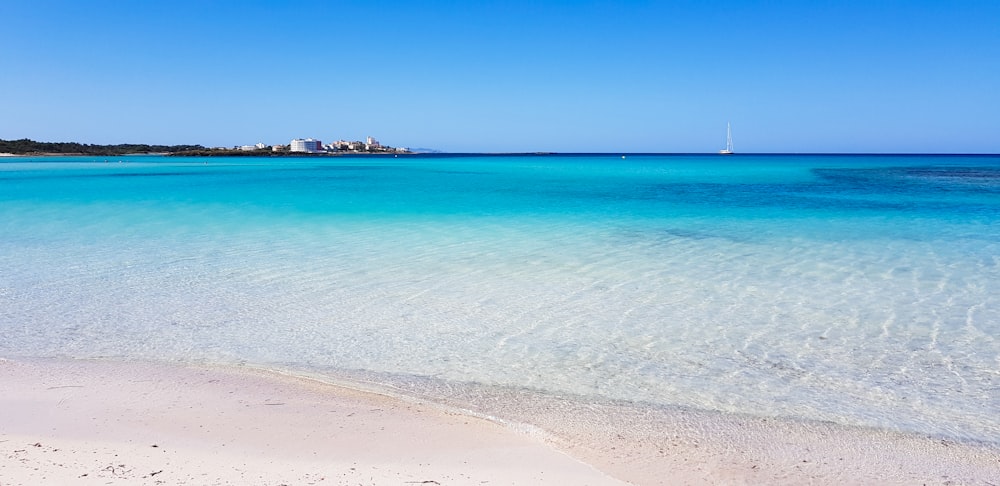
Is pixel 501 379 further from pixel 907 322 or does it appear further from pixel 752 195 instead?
pixel 752 195

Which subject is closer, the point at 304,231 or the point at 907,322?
the point at 907,322

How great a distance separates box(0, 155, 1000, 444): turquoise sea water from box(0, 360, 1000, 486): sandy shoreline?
37cm

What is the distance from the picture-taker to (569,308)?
20.9 ft

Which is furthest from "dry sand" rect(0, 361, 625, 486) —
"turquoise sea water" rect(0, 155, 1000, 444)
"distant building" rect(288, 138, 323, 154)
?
"distant building" rect(288, 138, 323, 154)

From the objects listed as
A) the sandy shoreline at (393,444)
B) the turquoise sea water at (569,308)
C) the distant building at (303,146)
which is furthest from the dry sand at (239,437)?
the distant building at (303,146)

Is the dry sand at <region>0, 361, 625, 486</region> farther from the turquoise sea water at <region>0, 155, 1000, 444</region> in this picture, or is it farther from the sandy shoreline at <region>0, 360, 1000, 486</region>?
the turquoise sea water at <region>0, 155, 1000, 444</region>

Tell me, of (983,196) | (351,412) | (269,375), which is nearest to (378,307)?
(269,375)

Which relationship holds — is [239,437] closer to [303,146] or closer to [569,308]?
[569,308]

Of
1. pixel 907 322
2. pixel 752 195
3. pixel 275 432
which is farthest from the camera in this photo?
pixel 752 195

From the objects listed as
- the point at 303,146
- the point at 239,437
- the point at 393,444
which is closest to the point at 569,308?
the point at 393,444

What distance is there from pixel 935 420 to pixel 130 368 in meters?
5.10

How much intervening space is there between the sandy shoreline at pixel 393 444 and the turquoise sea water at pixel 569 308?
37 cm

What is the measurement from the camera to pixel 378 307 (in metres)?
6.42

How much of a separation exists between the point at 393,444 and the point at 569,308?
127 inches
